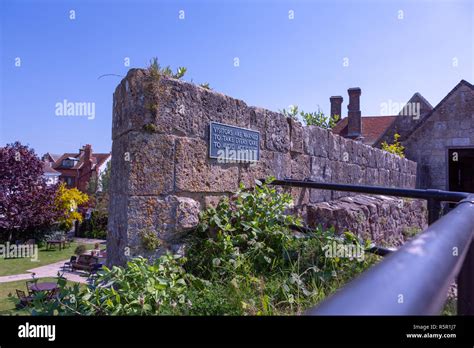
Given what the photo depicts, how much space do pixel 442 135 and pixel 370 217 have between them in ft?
31.3

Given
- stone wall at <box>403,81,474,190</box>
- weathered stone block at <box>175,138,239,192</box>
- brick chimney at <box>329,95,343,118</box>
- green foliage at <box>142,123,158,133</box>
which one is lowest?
weathered stone block at <box>175,138,239,192</box>

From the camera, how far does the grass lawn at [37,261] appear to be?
13.8 m

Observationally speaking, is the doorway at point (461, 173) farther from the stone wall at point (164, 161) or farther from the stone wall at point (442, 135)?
the stone wall at point (164, 161)

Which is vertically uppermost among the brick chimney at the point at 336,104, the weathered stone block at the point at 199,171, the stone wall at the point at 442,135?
the brick chimney at the point at 336,104

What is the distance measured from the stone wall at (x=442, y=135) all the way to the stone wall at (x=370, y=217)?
20.1 feet

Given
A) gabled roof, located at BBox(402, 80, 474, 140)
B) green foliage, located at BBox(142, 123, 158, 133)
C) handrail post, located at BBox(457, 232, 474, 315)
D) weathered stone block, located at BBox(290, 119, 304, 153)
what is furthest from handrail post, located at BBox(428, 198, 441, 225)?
gabled roof, located at BBox(402, 80, 474, 140)

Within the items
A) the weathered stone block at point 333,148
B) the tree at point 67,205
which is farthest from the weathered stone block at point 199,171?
the tree at point 67,205

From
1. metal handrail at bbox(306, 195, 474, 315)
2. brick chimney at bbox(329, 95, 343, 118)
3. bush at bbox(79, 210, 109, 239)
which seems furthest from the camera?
bush at bbox(79, 210, 109, 239)

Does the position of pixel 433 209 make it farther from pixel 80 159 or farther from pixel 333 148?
pixel 80 159

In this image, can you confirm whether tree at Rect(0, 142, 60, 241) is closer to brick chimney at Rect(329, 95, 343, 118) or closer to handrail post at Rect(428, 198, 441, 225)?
brick chimney at Rect(329, 95, 343, 118)

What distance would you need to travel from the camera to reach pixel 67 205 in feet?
67.0

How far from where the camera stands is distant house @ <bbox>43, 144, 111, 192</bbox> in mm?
36188

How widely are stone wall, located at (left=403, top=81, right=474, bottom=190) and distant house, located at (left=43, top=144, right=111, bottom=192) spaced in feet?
91.8

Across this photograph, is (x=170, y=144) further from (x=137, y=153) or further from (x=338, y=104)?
(x=338, y=104)
